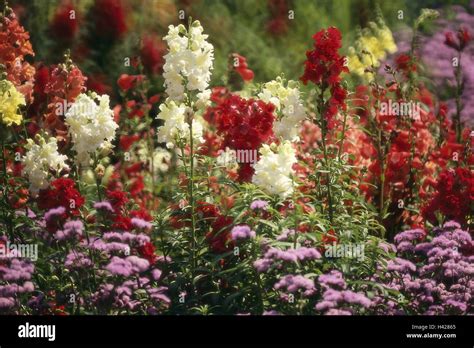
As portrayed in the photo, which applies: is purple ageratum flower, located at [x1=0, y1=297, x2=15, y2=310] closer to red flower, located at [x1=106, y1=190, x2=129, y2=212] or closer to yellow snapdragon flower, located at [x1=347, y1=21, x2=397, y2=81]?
red flower, located at [x1=106, y1=190, x2=129, y2=212]

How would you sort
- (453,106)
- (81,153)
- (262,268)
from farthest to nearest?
(453,106)
(81,153)
(262,268)

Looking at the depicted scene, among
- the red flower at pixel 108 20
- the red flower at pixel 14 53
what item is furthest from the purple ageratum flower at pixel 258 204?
the red flower at pixel 108 20

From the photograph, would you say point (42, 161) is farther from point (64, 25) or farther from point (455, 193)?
point (64, 25)

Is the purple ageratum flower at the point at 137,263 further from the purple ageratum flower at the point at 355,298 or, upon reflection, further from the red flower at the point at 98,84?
→ the red flower at the point at 98,84

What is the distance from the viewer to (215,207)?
499cm

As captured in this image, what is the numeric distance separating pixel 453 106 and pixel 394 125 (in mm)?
2730

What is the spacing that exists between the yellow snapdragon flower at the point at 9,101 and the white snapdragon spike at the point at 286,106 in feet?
3.95

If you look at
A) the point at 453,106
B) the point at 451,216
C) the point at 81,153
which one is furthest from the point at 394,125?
the point at 453,106

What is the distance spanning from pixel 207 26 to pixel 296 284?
4.70 meters

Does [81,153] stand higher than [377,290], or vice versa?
[81,153]

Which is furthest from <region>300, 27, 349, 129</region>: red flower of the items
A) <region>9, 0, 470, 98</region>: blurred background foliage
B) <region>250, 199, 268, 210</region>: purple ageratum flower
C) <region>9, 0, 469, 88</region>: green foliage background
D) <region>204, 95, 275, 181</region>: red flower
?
<region>9, 0, 469, 88</region>: green foliage background

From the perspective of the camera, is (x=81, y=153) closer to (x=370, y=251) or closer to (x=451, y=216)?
(x=370, y=251)

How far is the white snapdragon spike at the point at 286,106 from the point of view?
498 centimetres

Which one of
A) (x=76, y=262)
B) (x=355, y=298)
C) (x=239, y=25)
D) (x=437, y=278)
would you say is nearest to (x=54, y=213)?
(x=76, y=262)
